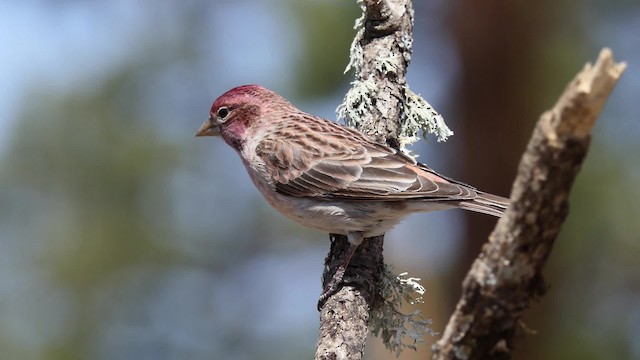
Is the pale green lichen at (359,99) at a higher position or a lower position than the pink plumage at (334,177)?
higher

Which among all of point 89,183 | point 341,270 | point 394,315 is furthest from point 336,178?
point 89,183

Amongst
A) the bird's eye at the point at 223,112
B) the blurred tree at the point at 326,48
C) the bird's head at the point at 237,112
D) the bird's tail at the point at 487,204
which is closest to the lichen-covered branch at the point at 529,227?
the bird's tail at the point at 487,204

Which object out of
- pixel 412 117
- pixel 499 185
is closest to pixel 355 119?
pixel 412 117

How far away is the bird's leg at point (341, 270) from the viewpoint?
17.9 feet

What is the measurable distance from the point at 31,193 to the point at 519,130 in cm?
473

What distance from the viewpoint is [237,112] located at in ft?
23.0

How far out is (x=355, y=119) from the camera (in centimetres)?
632

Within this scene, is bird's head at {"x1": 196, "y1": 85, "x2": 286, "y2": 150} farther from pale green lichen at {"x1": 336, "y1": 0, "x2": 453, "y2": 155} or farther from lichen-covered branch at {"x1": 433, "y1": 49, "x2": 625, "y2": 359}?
lichen-covered branch at {"x1": 433, "y1": 49, "x2": 625, "y2": 359}

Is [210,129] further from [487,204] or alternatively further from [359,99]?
[487,204]

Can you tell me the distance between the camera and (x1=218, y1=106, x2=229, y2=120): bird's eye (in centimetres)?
704

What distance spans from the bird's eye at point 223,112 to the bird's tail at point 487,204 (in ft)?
7.15

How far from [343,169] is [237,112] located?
1.20 metres

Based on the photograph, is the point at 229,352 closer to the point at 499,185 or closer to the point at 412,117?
the point at 499,185

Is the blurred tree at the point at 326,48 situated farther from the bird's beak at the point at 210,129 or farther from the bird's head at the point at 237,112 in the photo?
the bird's beak at the point at 210,129
